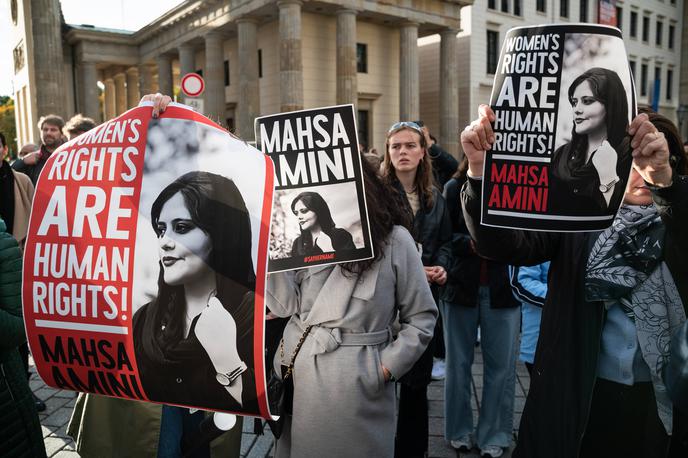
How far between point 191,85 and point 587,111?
883 cm

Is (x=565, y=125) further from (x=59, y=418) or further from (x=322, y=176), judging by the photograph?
(x=59, y=418)

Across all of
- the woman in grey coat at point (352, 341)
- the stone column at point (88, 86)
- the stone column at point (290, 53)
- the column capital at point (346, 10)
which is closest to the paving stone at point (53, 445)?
the woman in grey coat at point (352, 341)

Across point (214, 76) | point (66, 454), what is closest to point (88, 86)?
point (214, 76)

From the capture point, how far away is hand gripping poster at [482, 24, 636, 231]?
5.00 feet

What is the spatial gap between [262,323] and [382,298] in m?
1.00

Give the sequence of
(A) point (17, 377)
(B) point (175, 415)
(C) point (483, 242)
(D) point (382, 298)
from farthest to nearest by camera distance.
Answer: (B) point (175, 415) < (D) point (382, 298) < (A) point (17, 377) < (C) point (483, 242)

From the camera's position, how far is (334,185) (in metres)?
2.08

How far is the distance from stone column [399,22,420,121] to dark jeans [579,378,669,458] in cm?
2688

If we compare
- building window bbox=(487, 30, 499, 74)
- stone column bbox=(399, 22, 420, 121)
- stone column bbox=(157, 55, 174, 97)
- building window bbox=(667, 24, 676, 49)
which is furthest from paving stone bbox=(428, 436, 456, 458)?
building window bbox=(667, 24, 676, 49)

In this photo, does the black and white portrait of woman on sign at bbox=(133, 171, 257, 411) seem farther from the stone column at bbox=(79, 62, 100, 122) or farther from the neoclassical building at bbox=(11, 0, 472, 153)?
the stone column at bbox=(79, 62, 100, 122)

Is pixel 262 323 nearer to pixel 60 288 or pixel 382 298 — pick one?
pixel 60 288

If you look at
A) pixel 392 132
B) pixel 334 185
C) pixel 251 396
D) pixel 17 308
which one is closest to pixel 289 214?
pixel 334 185

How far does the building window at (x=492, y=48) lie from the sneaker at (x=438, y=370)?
101 ft

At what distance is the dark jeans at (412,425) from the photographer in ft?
11.1
